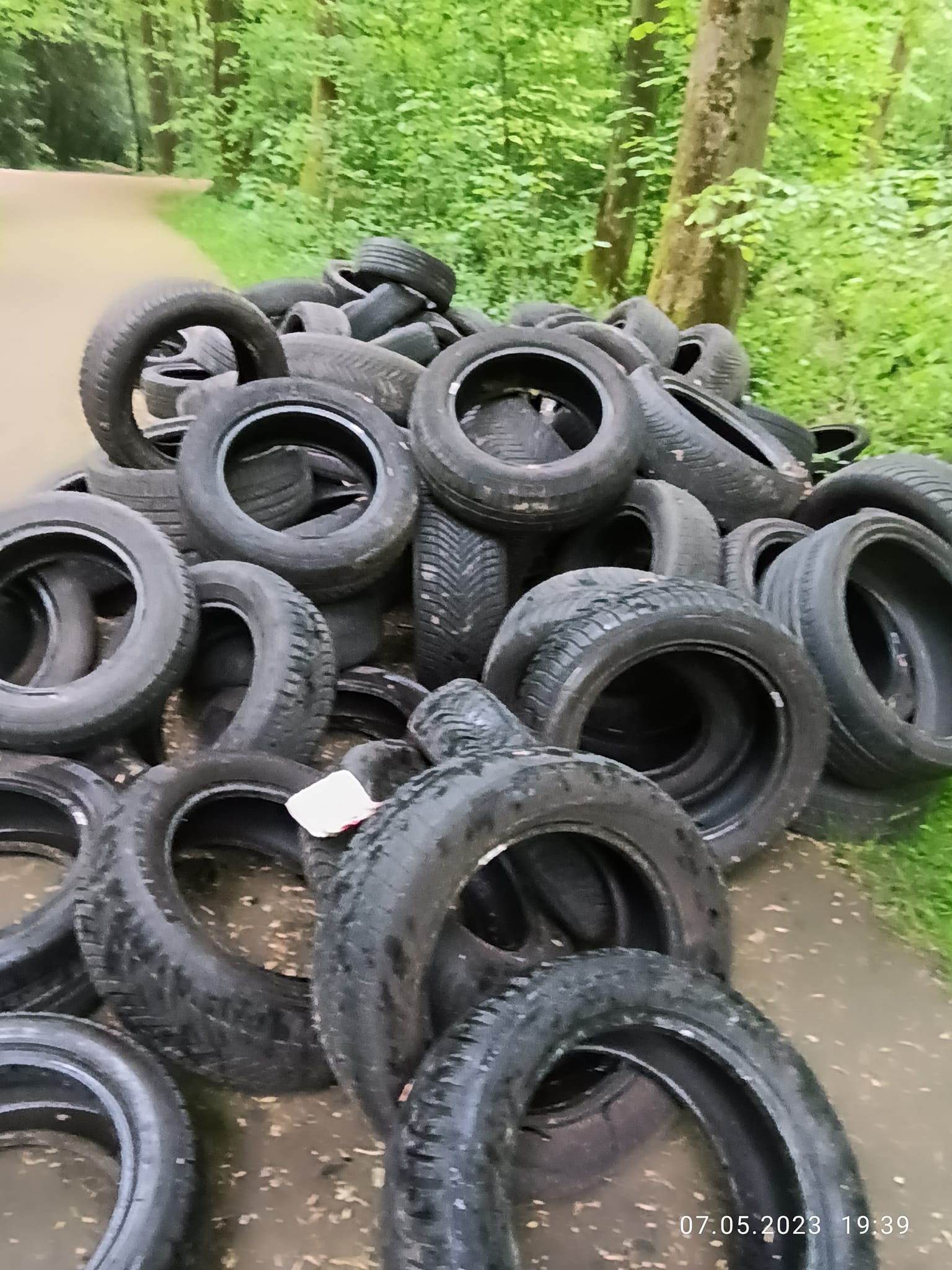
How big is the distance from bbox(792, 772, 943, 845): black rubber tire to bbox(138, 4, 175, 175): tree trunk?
813 inches

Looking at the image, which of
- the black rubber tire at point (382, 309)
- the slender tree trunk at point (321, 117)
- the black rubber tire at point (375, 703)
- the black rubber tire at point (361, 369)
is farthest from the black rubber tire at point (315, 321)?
the slender tree trunk at point (321, 117)

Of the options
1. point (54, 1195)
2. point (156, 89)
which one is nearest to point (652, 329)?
point (54, 1195)

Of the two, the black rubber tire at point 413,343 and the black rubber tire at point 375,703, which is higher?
the black rubber tire at point 413,343

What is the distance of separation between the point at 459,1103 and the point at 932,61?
1222 centimetres

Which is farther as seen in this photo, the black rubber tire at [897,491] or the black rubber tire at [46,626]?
the black rubber tire at [897,491]

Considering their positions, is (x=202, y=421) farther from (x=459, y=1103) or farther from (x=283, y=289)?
(x=283, y=289)

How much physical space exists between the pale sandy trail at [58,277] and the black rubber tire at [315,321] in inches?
58.0

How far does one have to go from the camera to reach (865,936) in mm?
2982

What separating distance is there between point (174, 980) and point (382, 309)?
542cm

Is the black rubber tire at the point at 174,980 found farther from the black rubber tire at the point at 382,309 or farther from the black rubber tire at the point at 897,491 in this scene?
the black rubber tire at the point at 382,309

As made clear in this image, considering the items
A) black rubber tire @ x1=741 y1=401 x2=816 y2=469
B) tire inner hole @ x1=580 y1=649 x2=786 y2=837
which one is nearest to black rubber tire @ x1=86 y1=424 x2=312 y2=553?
tire inner hole @ x1=580 y1=649 x2=786 y2=837

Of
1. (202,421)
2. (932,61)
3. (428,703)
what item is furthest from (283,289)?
(932,61)

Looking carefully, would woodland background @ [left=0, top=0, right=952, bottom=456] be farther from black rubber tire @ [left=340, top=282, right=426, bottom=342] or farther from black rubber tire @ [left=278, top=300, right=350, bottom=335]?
black rubber tire @ [left=278, top=300, right=350, bottom=335]

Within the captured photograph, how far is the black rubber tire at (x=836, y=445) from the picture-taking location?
5.56 m
